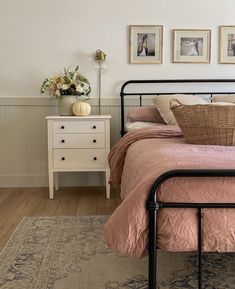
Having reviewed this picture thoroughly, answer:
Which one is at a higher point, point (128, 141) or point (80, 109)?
point (80, 109)

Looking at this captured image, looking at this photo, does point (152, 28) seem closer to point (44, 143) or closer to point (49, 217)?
point (44, 143)

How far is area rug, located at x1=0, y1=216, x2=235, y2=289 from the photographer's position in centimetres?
175

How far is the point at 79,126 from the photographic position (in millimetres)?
3268

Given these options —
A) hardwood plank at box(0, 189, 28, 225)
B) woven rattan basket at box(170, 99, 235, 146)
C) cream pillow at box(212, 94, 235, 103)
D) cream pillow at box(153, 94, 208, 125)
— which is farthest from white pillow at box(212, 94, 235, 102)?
hardwood plank at box(0, 189, 28, 225)

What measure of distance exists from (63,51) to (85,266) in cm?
228

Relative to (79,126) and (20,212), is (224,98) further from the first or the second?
(20,212)

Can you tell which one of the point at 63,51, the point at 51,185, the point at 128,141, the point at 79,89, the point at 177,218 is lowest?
the point at 51,185

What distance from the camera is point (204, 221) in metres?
1.39

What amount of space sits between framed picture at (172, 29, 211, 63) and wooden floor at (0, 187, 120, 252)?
1.46m

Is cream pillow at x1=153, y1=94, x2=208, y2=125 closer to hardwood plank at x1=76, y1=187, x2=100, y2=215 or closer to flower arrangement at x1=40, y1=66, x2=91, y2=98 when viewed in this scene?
flower arrangement at x1=40, y1=66, x2=91, y2=98

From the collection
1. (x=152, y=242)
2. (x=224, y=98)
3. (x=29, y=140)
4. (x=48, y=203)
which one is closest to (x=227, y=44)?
(x=224, y=98)

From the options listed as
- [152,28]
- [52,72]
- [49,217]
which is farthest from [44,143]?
[152,28]

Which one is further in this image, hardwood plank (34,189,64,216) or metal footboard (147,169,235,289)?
hardwood plank (34,189,64,216)

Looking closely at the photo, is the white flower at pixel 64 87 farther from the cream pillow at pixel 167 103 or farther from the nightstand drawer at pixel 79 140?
the cream pillow at pixel 167 103
